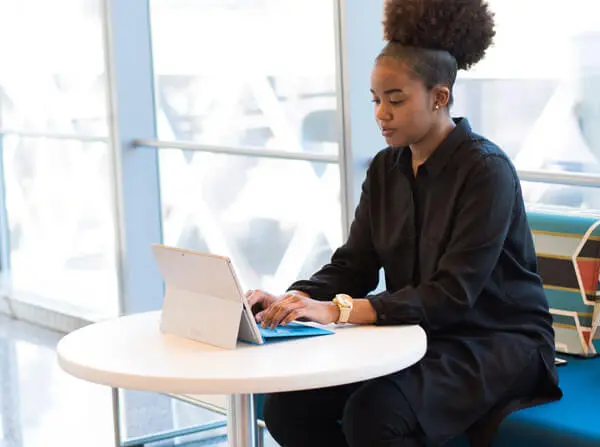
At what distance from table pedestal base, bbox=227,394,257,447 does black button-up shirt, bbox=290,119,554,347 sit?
0.33m

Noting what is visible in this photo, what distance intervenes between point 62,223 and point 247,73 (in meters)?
1.62

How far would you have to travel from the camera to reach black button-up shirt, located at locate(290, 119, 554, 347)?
88.1 inches

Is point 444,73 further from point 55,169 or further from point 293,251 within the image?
point 55,169

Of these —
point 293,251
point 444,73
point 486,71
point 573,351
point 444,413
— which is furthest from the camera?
point 293,251

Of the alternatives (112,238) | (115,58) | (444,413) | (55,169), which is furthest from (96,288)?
(444,413)

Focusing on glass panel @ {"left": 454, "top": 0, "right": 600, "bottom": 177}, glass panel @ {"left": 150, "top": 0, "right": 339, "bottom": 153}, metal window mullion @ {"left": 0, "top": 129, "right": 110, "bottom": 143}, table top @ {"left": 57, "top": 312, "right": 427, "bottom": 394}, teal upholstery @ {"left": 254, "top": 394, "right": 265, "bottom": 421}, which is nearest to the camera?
table top @ {"left": 57, "top": 312, "right": 427, "bottom": 394}

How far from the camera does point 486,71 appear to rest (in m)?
3.37

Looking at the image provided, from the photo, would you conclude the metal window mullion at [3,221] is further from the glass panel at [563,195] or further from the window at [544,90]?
the glass panel at [563,195]

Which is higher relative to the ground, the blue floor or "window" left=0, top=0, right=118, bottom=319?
"window" left=0, top=0, right=118, bottom=319

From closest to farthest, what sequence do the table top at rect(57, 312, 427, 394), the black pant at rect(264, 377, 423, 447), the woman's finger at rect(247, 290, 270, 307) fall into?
the table top at rect(57, 312, 427, 394)
the black pant at rect(264, 377, 423, 447)
the woman's finger at rect(247, 290, 270, 307)

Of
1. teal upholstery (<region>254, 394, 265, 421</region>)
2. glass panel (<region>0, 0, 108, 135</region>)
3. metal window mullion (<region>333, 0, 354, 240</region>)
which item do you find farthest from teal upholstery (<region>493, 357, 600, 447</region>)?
glass panel (<region>0, 0, 108, 135</region>)

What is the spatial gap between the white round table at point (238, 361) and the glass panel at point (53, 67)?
2.59m

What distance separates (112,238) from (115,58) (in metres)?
0.98

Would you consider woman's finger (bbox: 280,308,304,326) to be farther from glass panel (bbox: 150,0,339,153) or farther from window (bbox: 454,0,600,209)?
glass panel (bbox: 150,0,339,153)
